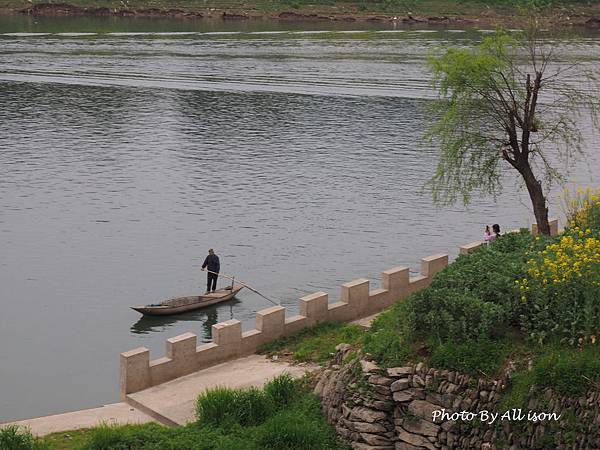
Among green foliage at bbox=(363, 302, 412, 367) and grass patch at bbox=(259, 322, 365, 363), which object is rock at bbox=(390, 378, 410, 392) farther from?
grass patch at bbox=(259, 322, 365, 363)

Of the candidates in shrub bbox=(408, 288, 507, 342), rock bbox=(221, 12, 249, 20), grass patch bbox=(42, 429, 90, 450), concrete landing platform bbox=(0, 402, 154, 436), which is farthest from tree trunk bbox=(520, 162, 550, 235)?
rock bbox=(221, 12, 249, 20)

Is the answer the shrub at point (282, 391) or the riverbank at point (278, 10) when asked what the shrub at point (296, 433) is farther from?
the riverbank at point (278, 10)

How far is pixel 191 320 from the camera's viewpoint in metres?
38.3

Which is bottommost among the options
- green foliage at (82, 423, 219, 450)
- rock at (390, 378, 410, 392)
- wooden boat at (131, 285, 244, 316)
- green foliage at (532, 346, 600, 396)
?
wooden boat at (131, 285, 244, 316)

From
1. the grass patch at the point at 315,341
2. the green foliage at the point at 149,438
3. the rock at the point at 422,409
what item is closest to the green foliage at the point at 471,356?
the rock at the point at 422,409

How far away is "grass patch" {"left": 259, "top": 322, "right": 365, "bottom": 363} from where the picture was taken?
92.0ft

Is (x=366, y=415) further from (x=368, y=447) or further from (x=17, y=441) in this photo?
(x=17, y=441)

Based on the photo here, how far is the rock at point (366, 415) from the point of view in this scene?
2203 cm

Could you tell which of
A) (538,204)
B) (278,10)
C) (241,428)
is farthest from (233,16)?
(241,428)

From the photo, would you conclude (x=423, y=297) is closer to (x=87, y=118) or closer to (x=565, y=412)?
(x=565, y=412)

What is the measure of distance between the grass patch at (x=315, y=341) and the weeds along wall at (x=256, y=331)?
24 centimetres

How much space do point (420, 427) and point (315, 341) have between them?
7.68 metres

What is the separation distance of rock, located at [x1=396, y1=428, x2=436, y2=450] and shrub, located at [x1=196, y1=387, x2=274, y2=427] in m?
3.29

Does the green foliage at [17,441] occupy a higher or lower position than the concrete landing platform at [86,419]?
higher
